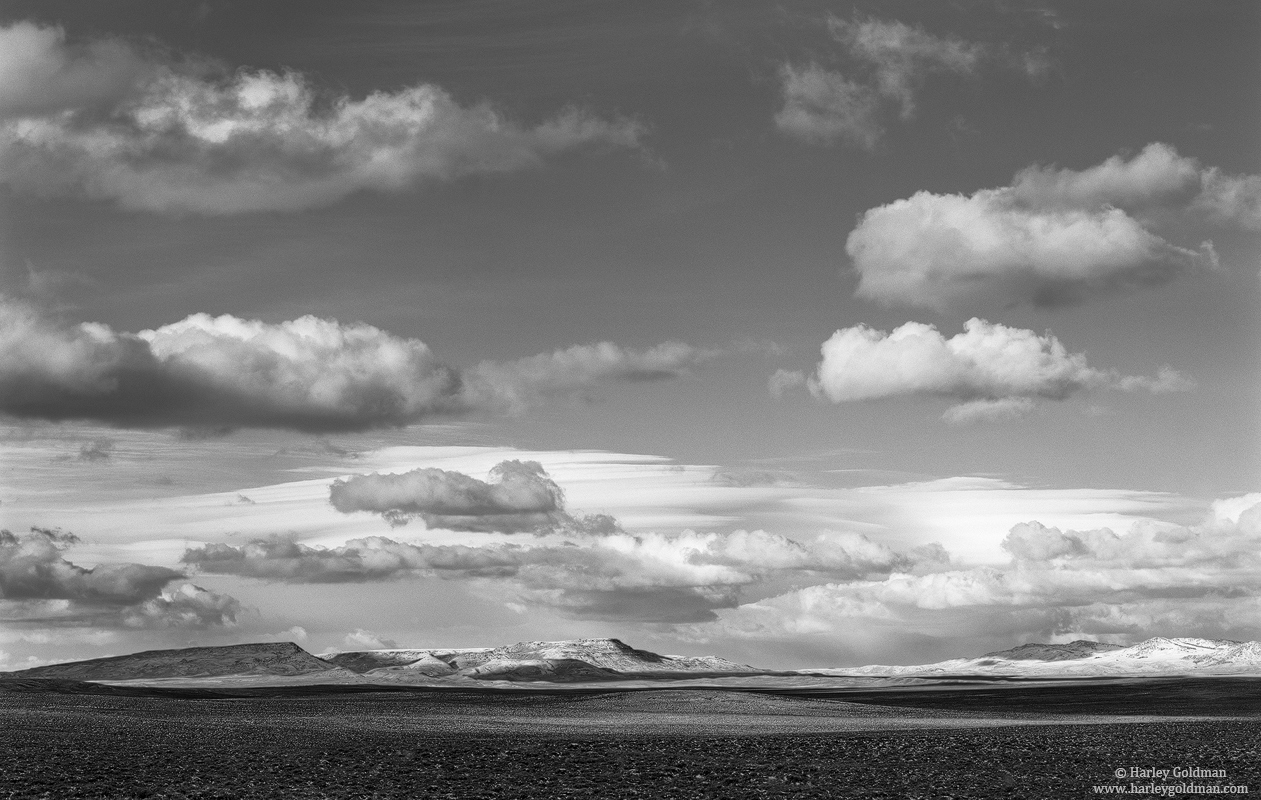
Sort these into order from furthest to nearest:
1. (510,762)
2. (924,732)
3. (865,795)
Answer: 1. (924,732)
2. (510,762)
3. (865,795)

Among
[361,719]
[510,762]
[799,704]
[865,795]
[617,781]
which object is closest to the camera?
[865,795]

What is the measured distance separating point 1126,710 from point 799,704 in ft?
105

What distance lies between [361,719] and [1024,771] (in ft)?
187

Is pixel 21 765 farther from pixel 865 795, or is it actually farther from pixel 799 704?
pixel 799 704

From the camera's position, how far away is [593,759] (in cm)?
5031

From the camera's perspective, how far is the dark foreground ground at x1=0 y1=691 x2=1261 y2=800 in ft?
133

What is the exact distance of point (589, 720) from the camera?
298 feet

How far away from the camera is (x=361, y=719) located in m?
89.9

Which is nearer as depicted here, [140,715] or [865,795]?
[865,795]

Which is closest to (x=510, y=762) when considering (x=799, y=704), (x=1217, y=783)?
(x=1217, y=783)

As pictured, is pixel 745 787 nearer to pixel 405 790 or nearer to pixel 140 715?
pixel 405 790

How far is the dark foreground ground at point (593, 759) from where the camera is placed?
133 ft

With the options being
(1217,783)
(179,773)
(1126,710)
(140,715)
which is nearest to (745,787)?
(1217,783)

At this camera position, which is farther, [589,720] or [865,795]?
[589,720]
